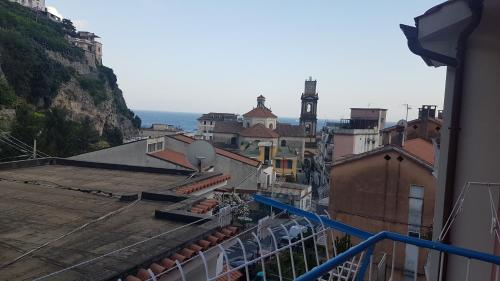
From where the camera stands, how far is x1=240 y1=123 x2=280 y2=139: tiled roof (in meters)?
55.7

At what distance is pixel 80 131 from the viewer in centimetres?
3497

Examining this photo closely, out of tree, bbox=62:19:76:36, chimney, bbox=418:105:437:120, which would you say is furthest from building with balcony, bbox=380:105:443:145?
tree, bbox=62:19:76:36

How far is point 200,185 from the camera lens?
9391mm

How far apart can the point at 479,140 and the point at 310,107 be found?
69.2 metres

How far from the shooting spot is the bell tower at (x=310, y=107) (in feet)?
234

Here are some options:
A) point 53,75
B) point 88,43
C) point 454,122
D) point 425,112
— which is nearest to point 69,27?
point 88,43

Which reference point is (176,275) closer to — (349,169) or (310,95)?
(349,169)

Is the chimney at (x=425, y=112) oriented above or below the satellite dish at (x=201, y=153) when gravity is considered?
above

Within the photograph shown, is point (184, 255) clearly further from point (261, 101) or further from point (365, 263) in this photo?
point (261, 101)

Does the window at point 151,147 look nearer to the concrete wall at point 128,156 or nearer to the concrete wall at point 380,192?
the concrete wall at point 128,156

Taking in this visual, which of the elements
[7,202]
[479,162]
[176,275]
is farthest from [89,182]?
[479,162]

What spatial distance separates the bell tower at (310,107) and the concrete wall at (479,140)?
222 feet

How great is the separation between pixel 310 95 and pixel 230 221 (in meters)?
66.6

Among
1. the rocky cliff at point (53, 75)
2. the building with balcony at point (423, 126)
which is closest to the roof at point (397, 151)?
the building with balcony at point (423, 126)
